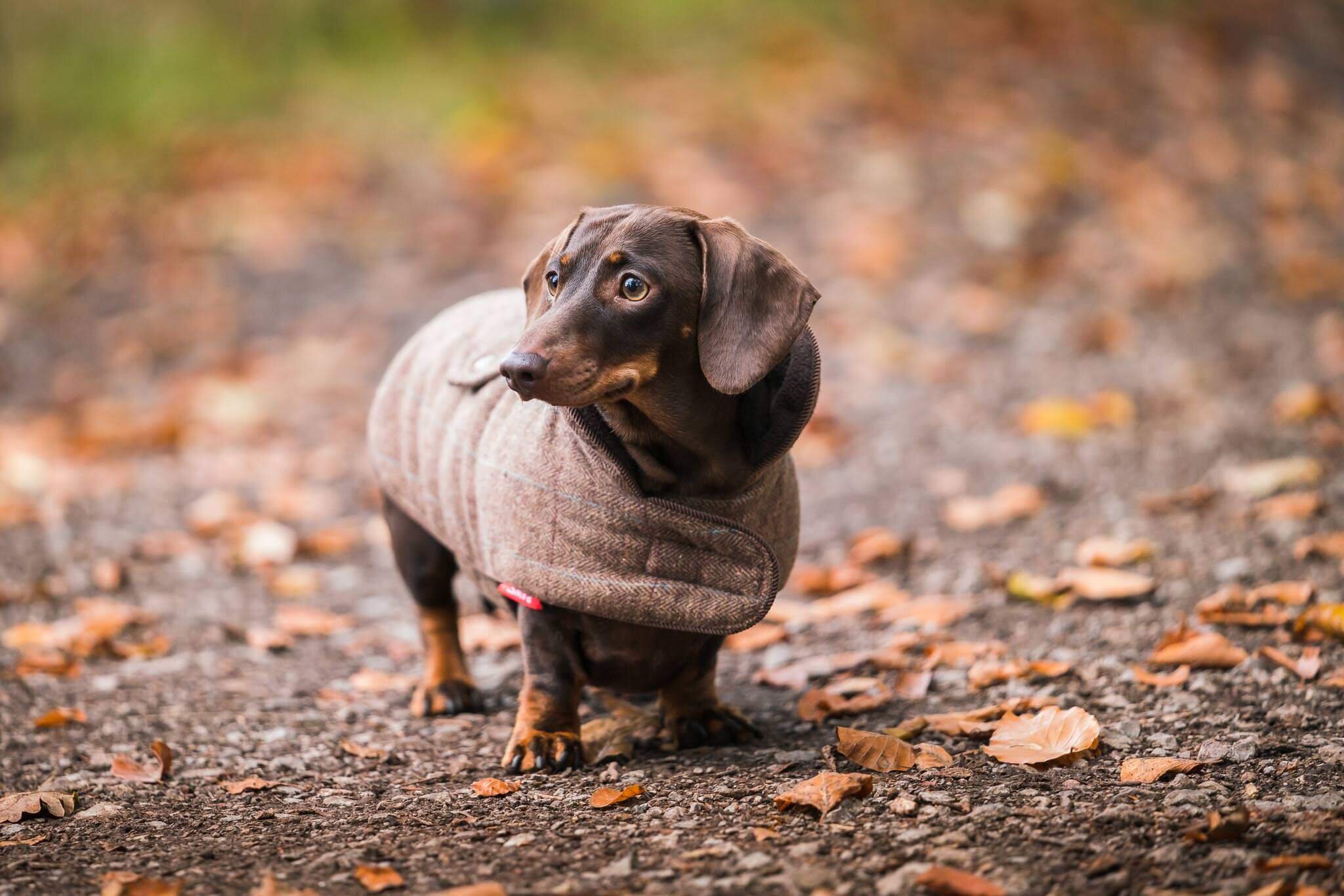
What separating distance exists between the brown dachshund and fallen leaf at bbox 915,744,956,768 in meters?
0.51

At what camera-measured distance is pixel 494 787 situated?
9.09 feet

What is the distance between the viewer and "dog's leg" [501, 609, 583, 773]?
289 cm

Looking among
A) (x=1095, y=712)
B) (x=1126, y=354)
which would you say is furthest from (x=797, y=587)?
(x=1126, y=354)

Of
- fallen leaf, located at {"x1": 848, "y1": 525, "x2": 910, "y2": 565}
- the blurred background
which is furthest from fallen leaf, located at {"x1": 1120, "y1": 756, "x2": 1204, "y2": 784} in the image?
the blurred background

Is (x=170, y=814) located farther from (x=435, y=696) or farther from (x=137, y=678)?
(x=137, y=678)

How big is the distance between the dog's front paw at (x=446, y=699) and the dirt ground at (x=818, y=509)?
0.16 feet

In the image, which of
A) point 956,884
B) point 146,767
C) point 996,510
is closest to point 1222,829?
point 956,884

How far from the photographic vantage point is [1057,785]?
2.56 meters

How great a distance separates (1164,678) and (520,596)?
5.21 feet

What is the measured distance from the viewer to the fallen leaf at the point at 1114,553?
13.4ft

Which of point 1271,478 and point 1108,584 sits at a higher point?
point 1271,478

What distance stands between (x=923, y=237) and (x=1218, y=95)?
3.78 meters

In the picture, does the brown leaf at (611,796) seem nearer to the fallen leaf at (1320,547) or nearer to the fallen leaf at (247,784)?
the fallen leaf at (247,784)

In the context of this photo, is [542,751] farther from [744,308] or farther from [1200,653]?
[1200,653]
